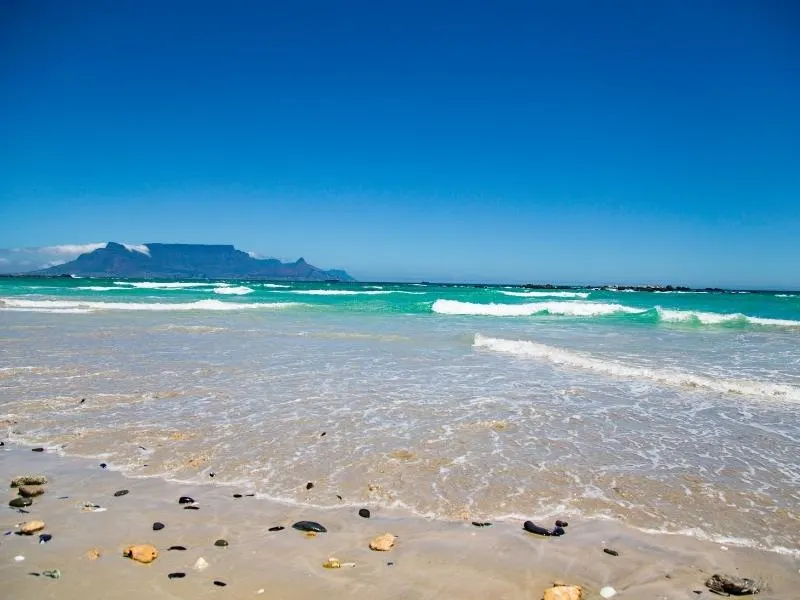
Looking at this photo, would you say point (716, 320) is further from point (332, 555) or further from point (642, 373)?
point (332, 555)

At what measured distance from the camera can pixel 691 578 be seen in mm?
3068

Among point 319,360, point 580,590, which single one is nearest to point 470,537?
point 580,590

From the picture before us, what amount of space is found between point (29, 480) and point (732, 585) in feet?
17.0

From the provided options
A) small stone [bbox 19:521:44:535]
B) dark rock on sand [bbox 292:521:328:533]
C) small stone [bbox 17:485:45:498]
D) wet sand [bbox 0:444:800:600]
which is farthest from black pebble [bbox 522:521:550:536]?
small stone [bbox 17:485:45:498]

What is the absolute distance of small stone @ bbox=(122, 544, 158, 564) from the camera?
10.1ft

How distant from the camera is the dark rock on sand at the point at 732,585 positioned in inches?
114

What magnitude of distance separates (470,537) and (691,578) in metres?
1.35

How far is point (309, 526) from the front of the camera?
3.58 metres

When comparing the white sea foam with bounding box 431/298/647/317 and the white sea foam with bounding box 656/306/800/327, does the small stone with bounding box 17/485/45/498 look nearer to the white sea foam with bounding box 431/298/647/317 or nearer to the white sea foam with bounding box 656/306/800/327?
the white sea foam with bounding box 431/298/647/317

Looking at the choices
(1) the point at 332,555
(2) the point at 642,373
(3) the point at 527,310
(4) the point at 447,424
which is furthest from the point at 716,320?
(1) the point at 332,555

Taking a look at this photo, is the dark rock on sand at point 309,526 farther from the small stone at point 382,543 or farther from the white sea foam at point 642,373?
the white sea foam at point 642,373

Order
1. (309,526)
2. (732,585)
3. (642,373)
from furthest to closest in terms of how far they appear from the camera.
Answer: (642,373) → (309,526) → (732,585)

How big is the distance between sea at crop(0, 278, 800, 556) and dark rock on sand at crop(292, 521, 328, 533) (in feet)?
1.36

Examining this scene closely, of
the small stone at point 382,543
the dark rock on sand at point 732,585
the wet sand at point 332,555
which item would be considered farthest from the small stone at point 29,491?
the dark rock on sand at point 732,585
